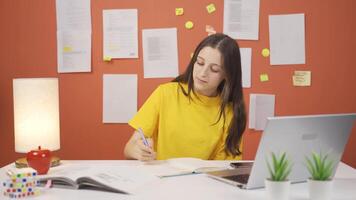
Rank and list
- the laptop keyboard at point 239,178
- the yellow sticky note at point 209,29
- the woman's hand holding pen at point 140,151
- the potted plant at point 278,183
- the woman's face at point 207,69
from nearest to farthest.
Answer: the potted plant at point 278,183 < the laptop keyboard at point 239,178 < the woman's hand holding pen at point 140,151 < the woman's face at point 207,69 < the yellow sticky note at point 209,29

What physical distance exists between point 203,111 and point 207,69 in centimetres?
24

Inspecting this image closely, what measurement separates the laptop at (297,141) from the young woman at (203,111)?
0.56 m

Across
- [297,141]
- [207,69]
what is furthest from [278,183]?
[207,69]

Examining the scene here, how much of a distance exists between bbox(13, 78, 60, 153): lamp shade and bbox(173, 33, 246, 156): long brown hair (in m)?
0.69

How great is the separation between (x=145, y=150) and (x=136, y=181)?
1.14ft

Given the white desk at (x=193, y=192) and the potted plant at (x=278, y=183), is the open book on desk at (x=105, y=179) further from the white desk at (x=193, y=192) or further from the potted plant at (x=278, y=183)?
the potted plant at (x=278, y=183)

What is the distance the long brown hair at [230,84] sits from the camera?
7.11 ft

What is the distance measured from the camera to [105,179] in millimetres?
1476

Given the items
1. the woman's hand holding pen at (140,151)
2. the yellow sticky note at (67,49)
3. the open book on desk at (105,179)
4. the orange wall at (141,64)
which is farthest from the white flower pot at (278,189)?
the yellow sticky note at (67,49)

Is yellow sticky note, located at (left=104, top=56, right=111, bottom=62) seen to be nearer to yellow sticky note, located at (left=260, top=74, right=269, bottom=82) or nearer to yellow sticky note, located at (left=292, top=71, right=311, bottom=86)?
yellow sticky note, located at (left=260, top=74, right=269, bottom=82)

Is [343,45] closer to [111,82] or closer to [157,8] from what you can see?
[157,8]

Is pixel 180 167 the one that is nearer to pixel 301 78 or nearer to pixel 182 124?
pixel 182 124

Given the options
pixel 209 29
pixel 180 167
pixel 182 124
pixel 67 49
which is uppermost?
pixel 209 29

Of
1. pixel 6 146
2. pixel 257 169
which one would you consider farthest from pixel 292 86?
pixel 6 146
